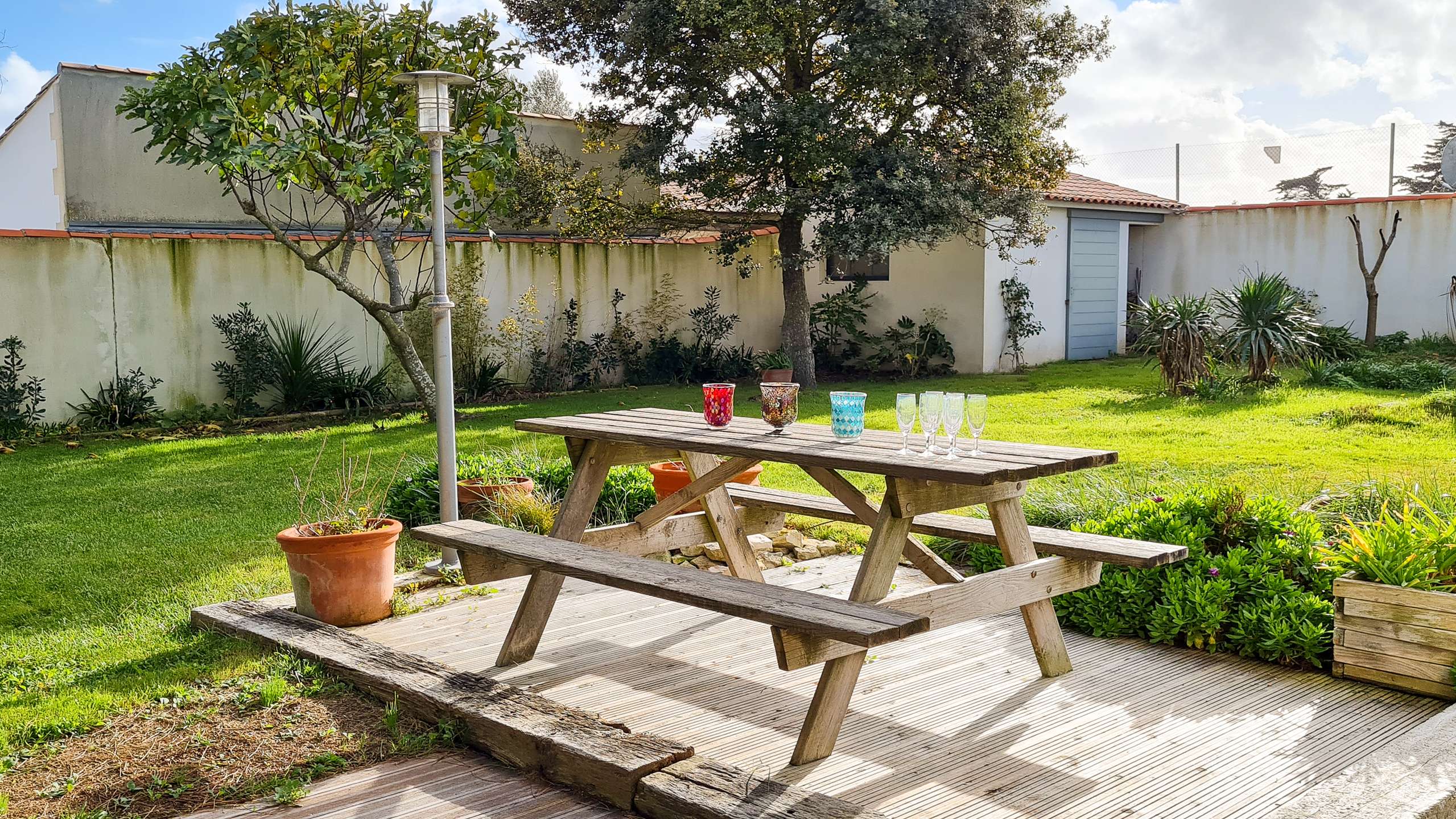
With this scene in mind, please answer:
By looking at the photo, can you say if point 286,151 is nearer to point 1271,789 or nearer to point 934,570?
point 934,570

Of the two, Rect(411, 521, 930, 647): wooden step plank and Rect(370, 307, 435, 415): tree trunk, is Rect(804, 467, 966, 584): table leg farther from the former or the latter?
Rect(370, 307, 435, 415): tree trunk

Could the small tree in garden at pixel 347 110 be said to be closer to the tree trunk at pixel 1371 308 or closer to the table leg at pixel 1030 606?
the table leg at pixel 1030 606

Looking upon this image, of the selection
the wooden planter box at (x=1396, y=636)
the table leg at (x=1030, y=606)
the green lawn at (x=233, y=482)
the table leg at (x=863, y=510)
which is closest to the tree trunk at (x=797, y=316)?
the green lawn at (x=233, y=482)

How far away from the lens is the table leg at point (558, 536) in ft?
13.2

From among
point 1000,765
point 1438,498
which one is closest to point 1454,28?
point 1438,498

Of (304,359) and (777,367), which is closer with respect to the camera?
(304,359)

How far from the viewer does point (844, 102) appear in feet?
40.8

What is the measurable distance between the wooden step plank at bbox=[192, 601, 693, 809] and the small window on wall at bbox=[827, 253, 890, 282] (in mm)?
12051

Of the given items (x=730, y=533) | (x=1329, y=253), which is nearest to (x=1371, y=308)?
(x=1329, y=253)

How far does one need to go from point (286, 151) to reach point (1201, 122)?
1990cm

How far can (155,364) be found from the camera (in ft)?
35.1

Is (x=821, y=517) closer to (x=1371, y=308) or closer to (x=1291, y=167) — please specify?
(x=1371, y=308)

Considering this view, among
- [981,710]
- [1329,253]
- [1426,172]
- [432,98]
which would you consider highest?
[1426,172]

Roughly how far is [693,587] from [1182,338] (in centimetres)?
932
